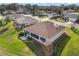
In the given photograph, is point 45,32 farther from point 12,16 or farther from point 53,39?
point 12,16

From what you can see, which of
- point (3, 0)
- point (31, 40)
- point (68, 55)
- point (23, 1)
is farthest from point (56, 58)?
point (3, 0)

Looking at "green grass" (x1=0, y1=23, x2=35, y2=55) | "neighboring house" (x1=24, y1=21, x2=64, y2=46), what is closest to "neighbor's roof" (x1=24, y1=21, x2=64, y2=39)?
"neighboring house" (x1=24, y1=21, x2=64, y2=46)

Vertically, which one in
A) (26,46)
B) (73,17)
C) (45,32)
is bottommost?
(26,46)

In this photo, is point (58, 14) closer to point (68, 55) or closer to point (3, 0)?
point (68, 55)

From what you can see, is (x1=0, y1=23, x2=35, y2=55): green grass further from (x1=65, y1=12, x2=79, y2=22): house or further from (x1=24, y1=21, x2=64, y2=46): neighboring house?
(x1=65, y1=12, x2=79, y2=22): house

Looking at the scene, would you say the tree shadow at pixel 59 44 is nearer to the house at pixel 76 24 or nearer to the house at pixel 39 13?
the house at pixel 76 24

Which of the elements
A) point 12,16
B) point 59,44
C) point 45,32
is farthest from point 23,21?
point 59,44
